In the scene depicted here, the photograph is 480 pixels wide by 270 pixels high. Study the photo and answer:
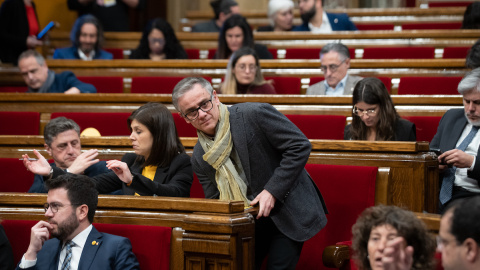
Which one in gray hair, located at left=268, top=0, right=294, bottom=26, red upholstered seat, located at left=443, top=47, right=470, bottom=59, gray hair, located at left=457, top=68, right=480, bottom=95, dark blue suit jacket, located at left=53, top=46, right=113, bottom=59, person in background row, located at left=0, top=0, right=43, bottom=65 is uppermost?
gray hair, located at left=268, top=0, right=294, bottom=26

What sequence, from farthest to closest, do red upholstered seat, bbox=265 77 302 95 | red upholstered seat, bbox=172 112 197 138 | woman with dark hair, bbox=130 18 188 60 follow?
woman with dark hair, bbox=130 18 188 60 → red upholstered seat, bbox=265 77 302 95 → red upholstered seat, bbox=172 112 197 138

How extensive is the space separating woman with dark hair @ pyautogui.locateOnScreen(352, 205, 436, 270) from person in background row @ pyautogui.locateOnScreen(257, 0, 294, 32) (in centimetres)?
255

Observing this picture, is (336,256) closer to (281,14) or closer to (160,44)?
(160,44)

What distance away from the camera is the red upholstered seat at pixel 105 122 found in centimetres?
219

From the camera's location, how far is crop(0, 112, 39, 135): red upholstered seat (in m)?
2.31

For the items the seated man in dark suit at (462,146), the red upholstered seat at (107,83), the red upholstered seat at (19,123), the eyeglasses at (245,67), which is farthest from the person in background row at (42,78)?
the seated man in dark suit at (462,146)

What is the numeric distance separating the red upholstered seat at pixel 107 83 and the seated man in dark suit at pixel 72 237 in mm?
1454

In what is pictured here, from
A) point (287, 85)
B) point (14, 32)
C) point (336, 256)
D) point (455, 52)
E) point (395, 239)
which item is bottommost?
point (336, 256)

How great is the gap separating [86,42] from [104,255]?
2.03 metres

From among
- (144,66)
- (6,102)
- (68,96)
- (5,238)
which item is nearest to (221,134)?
(5,238)

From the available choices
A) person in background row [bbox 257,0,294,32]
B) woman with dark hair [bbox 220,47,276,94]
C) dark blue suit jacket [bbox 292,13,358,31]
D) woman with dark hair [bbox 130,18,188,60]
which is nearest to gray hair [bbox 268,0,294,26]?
person in background row [bbox 257,0,294,32]

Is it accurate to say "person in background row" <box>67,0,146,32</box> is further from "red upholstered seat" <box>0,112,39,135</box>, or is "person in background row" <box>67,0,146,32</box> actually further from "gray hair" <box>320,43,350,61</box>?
"gray hair" <box>320,43,350,61</box>

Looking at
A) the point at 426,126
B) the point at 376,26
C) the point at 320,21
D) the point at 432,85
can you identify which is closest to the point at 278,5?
the point at 320,21

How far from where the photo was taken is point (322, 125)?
198 centimetres
